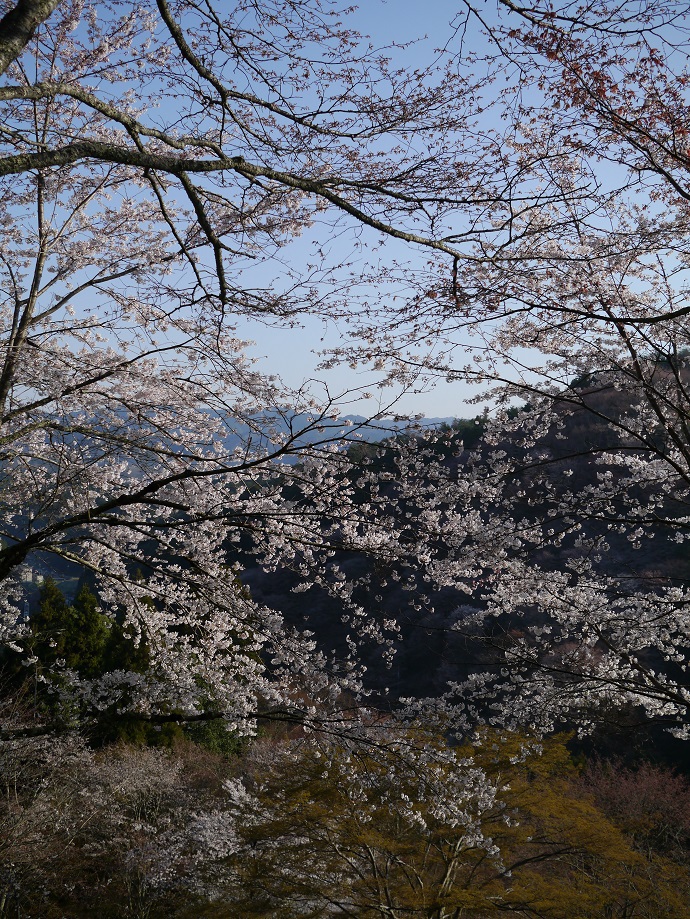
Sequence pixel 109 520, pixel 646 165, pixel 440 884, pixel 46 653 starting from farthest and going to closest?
pixel 46 653
pixel 440 884
pixel 109 520
pixel 646 165

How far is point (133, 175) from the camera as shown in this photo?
5.56 metres

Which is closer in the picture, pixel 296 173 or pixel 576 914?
pixel 296 173

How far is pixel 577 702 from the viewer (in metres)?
6.10

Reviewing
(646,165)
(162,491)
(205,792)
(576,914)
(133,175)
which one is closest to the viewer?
(646,165)

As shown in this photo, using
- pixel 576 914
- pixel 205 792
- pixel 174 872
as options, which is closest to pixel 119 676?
pixel 576 914

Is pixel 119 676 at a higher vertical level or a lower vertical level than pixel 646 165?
→ lower

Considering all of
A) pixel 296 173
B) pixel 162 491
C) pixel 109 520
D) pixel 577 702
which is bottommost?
pixel 577 702

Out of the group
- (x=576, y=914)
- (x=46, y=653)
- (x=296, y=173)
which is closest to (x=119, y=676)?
(x=296, y=173)

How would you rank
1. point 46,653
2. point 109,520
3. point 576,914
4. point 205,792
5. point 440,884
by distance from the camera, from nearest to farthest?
point 109,520, point 576,914, point 440,884, point 205,792, point 46,653

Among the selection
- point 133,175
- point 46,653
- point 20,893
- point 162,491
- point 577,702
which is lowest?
point 20,893

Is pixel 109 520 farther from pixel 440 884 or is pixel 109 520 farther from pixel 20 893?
pixel 20 893

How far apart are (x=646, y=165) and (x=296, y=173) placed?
215 centimetres

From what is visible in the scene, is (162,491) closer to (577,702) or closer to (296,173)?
(296,173)

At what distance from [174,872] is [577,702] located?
25.2 feet
